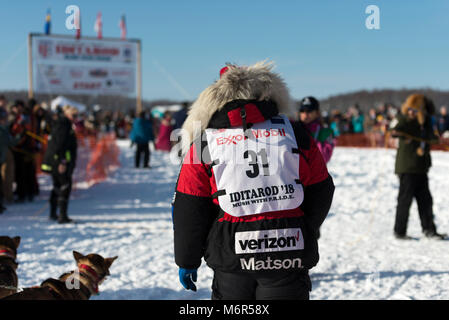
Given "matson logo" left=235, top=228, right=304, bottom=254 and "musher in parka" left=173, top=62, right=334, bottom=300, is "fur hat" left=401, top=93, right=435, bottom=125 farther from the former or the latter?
"matson logo" left=235, top=228, right=304, bottom=254

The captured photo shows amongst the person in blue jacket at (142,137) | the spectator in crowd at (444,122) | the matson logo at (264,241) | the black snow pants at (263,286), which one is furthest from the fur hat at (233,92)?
the spectator in crowd at (444,122)

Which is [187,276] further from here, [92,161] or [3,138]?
[92,161]

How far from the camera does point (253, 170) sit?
1831 millimetres

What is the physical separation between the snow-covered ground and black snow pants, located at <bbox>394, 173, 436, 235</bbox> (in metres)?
0.22

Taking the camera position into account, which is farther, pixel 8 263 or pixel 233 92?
pixel 8 263

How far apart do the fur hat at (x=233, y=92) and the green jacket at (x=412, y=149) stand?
151 inches

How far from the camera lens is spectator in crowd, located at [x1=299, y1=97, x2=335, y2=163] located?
450cm

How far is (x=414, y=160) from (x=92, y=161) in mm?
8199

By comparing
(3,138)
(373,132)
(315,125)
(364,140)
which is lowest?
(364,140)

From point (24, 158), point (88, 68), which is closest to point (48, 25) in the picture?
point (88, 68)

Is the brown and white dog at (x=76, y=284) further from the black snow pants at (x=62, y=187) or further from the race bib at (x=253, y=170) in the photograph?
the black snow pants at (x=62, y=187)

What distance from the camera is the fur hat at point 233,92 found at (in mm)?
1938

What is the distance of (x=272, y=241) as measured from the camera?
6.10ft
